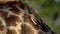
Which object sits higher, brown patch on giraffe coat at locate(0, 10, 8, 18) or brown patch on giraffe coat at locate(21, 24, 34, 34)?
brown patch on giraffe coat at locate(0, 10, 8, 18)

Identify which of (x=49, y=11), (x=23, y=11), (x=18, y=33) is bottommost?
(x=18, y=33)

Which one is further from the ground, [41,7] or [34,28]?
[41,7]

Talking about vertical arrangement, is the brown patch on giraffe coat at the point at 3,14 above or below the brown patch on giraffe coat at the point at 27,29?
above

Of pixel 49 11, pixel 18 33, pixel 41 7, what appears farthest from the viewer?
pixel 41 7

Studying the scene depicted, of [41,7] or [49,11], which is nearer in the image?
[49,11]

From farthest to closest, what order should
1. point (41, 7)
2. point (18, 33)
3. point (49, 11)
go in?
1. point (41, 7)
2. point (49, 11)
3. point (18, 33)

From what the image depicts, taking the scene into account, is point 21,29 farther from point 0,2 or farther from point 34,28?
point 0,2

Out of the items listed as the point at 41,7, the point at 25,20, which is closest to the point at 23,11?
the point at 25,20
